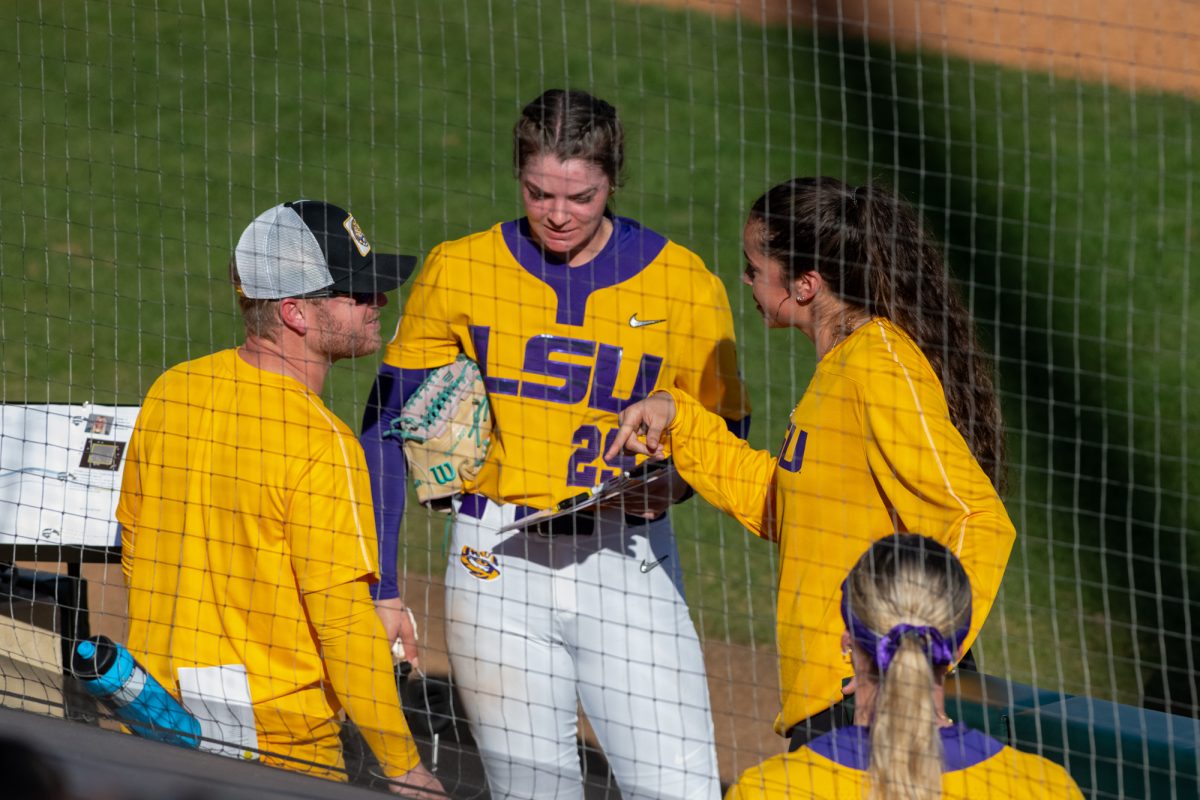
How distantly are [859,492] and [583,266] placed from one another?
3.07 feet

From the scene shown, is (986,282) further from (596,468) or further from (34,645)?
(34,645)

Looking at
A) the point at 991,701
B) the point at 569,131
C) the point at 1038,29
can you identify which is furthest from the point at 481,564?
the point at 1038,29

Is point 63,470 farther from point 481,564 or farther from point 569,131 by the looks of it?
point 569,131

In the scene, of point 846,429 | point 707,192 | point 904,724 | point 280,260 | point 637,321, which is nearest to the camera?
point 904,724

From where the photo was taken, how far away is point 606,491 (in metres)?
3.06

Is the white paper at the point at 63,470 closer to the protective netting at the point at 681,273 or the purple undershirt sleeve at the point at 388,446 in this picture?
the protective netting at the point at 681,273

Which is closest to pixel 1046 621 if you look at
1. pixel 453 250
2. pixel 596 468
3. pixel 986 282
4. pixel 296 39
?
pixel 986 282

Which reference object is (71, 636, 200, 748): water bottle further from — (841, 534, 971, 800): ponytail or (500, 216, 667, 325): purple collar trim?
(841, 534, 971, 800): ponytail

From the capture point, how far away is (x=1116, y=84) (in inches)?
298

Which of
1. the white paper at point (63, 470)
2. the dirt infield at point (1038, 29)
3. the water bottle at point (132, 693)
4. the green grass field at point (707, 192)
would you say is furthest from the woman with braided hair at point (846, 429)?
the dirt infield at point (1038, 29)

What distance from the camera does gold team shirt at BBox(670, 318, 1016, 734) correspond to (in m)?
2.37

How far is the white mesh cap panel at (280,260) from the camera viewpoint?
8.96 feet

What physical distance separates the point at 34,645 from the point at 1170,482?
4226 mm

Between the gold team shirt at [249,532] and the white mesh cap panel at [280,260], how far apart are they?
0.15 metres
